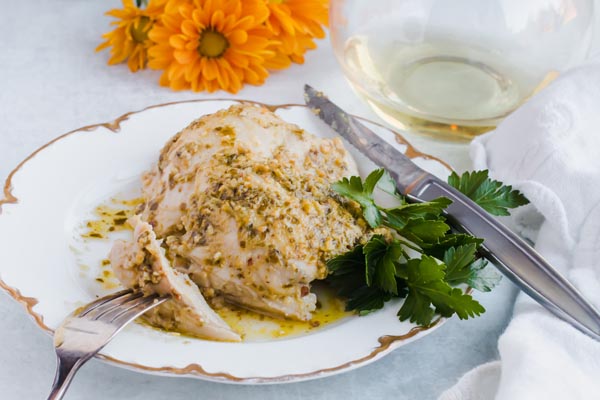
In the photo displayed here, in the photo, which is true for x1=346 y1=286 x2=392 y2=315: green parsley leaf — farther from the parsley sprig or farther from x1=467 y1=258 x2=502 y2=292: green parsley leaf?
x1=467 y1=258 x2=502 y2=292: green parsley leaf

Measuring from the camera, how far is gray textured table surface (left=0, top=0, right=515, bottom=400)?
6.93 ft

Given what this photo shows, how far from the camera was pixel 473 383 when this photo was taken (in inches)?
80.3

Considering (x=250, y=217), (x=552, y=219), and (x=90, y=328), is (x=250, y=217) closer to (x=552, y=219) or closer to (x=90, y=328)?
(x=90, y=328)

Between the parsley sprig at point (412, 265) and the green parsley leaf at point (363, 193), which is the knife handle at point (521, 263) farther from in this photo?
the green parsley leaf at point (363, 193)

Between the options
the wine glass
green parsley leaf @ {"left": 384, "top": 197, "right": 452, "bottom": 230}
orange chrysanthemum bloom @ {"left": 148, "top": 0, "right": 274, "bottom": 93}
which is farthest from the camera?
orange chrysanthemum bloom @ {"left": 148, "top": 0, "right": 274, "bottom": 93}

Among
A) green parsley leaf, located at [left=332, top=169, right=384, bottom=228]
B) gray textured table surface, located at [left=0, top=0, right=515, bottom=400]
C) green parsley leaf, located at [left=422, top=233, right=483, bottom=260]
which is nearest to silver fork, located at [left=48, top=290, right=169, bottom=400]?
gray textured table surface, located at [left=0, top=0, right=515, bottom=400]

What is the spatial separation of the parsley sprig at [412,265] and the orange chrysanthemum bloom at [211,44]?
1216 millimetres

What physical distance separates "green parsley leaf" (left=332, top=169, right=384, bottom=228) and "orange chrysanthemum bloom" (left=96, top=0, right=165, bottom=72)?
5.06 feet

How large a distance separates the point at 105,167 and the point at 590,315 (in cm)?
159

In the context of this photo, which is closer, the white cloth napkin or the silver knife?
the white cloth napkin

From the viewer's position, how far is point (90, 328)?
198 cm

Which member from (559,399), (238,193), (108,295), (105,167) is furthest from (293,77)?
(559,399)

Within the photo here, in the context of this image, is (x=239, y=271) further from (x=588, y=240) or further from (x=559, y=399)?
(x=588, y=240)

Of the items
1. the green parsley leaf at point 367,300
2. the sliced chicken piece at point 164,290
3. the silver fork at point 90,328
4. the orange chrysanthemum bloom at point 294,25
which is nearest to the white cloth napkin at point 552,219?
the green parsley leaf at point 367,300
